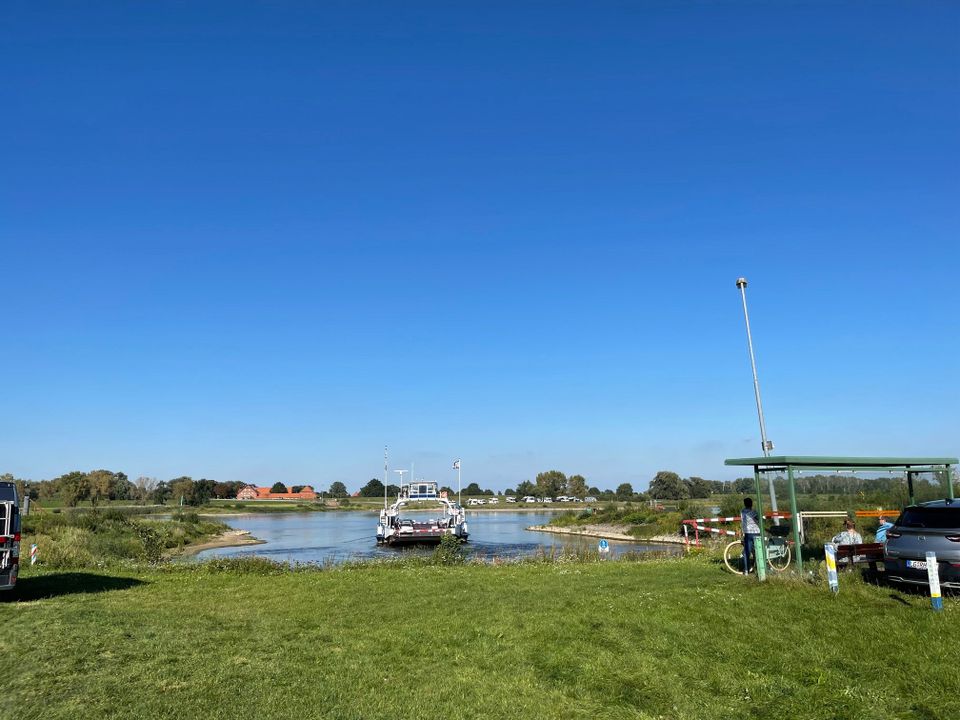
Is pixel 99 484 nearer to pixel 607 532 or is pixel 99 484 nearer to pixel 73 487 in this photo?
pixel 73 487

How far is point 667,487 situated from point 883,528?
119 m

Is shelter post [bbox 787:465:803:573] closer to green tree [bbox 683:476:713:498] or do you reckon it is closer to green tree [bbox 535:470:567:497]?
green tree [bbox 683:476:713:498]

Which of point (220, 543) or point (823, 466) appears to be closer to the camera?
point (823, 466)

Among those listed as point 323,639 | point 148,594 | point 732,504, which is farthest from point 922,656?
point 732,504

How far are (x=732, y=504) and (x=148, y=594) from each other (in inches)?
1511

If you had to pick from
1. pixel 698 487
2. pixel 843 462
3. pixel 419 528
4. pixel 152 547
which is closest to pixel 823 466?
pixel 843 462

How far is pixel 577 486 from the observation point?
173625 millimetres

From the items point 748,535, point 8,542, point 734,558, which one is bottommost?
point 734,558

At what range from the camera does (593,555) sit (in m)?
21.4

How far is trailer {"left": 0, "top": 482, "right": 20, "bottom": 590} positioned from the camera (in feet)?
41.7

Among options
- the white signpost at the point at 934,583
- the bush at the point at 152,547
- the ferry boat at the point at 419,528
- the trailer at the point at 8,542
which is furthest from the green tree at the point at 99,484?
the white signpost at the point at 934,583

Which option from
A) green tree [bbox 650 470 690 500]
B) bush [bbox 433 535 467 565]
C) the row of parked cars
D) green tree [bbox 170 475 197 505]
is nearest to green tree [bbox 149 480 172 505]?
green tree [bbox 170 475 197 505]

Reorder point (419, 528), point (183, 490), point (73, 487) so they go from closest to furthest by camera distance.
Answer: point (419, 528), point (73, 487), point (183, 490)

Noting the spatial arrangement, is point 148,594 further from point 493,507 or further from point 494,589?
point 493,507
